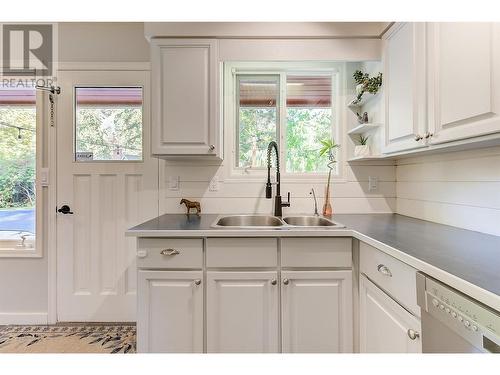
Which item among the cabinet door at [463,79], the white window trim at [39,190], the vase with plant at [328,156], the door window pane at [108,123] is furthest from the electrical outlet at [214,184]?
the cabinet door at [463,79]

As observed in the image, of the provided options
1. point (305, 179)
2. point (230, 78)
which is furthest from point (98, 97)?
point (305, 179)

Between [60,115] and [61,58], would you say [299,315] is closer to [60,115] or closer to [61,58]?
[60,115]

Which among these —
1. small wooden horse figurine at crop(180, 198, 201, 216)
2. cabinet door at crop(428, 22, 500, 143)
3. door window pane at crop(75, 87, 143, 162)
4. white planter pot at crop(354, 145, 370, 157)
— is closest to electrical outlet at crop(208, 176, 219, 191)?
small wooden horse figurine at crop(180, 198, 201, 216)

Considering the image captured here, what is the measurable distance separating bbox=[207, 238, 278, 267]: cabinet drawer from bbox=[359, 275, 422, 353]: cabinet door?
505 mm

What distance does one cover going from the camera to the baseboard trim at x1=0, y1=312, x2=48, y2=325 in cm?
214

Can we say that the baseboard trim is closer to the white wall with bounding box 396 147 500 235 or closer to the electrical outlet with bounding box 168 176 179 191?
the electrical outlet with bounding box 168 176 179 191

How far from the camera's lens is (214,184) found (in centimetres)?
214

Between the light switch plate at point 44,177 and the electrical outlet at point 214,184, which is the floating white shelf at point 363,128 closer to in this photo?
the electrical outlet at point 214,184

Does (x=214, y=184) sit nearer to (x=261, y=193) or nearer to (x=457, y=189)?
(x=261, y=193)

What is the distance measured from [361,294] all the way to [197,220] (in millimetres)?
1107

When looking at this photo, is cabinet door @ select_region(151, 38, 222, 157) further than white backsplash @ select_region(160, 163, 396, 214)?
No

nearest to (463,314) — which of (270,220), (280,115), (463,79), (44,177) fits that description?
(463,79)

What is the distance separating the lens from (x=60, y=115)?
214cm
